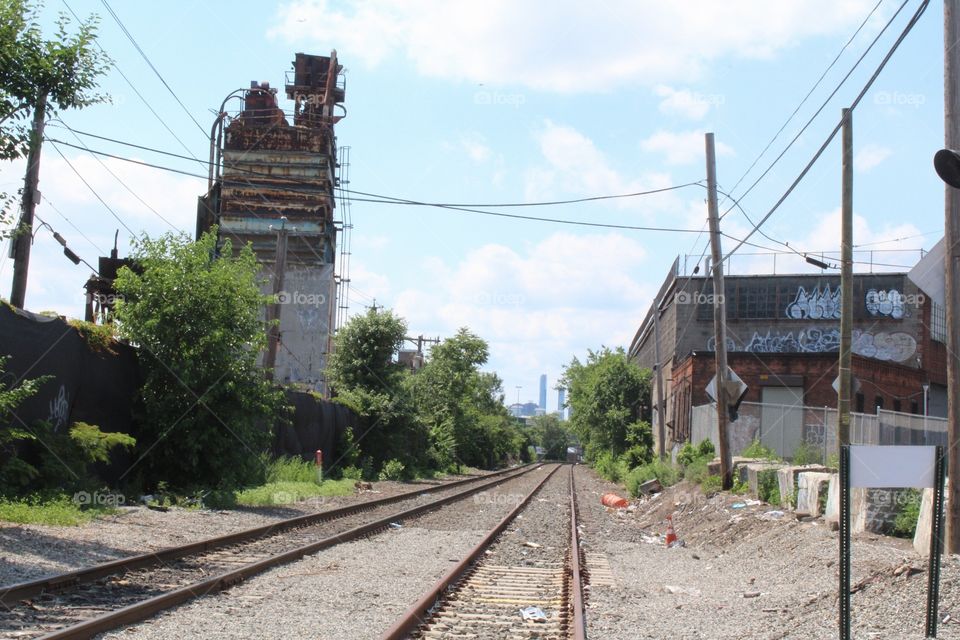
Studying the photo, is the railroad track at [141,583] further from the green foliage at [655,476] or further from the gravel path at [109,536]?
the green foliage at [655,476]

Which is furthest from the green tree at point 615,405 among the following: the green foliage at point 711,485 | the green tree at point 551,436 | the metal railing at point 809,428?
the green tree at point 551,436

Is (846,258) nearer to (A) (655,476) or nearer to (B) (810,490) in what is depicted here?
(B) (810,490)

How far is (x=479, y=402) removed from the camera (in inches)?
3179

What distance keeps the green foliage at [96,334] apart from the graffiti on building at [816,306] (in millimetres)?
40080

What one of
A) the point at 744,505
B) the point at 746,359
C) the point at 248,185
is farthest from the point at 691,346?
the point at 744,505

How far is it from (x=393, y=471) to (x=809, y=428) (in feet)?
50.9

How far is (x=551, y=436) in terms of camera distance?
17488cm
